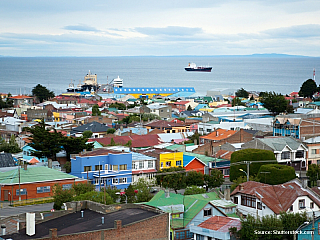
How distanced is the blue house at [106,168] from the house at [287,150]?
10021 millimetres

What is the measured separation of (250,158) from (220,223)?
46.0ft

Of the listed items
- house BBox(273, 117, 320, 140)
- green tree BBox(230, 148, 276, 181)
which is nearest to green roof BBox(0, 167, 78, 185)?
green tree BBox(230, 148, 276, 181)

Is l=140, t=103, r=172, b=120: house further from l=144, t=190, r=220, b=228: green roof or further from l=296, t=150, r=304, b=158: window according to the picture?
l=144, t=190, r=220, b=228: green roof

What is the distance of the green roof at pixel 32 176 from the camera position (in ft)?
104

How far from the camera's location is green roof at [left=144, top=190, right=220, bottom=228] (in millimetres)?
23531

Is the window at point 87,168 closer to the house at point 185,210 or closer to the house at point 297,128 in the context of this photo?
the house at point 185,210

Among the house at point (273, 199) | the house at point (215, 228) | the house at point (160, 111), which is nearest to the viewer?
the house at point (215, 228)

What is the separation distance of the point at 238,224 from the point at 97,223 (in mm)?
5900

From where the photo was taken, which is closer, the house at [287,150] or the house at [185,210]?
the house at [185,210]

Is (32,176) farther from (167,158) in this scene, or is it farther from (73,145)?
(167,158)

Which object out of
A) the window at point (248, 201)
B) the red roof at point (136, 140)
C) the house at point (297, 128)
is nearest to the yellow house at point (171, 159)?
the red roof at point (136, 140)

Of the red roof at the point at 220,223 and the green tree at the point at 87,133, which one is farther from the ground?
the red roof at the point at 220,223

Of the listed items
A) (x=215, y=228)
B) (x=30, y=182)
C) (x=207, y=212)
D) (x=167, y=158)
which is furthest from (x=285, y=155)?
(x=215, y=228)

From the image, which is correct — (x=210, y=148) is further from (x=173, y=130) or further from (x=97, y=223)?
(x=97, y=223)
